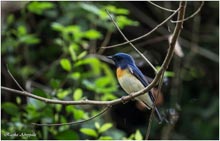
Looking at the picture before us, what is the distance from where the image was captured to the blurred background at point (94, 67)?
3762mm

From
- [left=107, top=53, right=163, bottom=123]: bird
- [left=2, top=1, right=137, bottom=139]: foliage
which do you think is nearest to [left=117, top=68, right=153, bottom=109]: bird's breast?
[left=107, top=53, right=163, bottom=123]: bird

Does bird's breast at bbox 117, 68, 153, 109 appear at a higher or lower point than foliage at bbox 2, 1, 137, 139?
higher

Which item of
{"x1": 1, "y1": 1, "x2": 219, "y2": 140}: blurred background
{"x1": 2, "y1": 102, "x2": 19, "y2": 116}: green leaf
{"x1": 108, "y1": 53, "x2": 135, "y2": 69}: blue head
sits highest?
{"x1": 108, "y1": 53, "x2": 135, "y2": 69}: blue head

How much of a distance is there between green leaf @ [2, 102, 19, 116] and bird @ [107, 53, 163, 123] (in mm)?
723

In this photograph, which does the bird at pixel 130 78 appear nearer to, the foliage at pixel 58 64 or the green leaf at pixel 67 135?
the foliage at pixel 58 64

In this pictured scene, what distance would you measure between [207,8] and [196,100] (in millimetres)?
1063

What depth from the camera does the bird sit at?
11.6 feet

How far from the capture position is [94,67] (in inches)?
185

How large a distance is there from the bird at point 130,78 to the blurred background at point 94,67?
84 mm

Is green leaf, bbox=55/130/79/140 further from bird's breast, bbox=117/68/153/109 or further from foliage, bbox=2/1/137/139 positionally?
bird's breast, bbox=117/68/153/109

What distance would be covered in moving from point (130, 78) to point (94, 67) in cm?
113

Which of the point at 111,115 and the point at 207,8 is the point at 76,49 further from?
the point at 207,8

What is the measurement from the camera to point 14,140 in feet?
11.3

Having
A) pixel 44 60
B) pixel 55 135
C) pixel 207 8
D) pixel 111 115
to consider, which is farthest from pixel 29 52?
pixel 207 8
